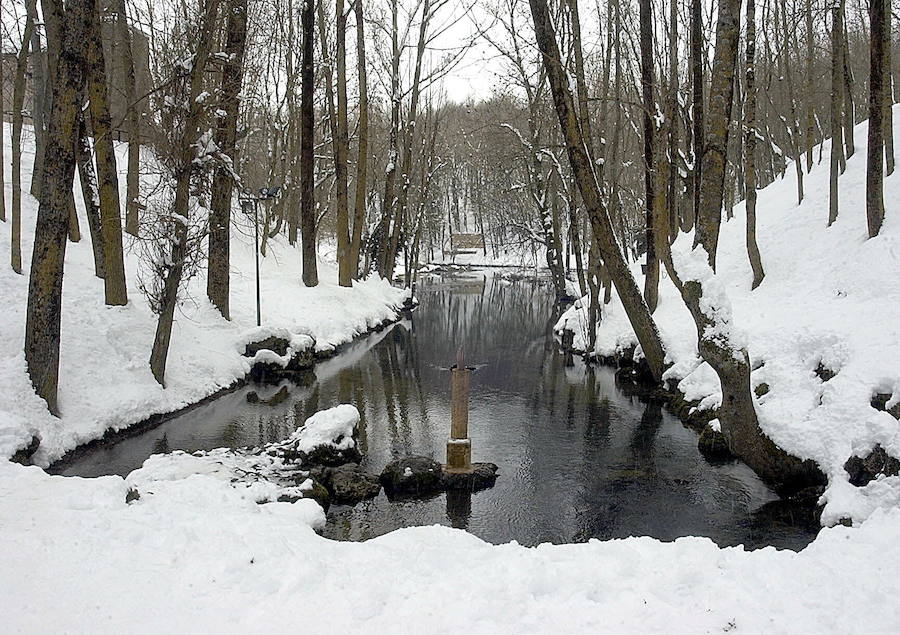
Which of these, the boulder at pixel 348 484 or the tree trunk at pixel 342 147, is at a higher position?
the tree trunk at pixel 342 147

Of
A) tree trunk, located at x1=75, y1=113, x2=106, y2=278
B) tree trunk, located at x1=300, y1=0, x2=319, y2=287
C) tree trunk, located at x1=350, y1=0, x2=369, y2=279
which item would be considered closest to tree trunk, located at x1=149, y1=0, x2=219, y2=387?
tree trunk, located at x1=75, y1=113, x2=106, y2=278

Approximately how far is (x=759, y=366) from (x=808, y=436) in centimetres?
254

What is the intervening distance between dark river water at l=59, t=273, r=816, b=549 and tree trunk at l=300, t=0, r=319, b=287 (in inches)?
162

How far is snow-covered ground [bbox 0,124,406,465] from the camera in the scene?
27.8 ft

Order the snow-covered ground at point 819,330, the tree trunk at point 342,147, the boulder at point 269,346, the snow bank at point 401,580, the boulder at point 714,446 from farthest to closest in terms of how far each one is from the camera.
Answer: the tree trunk at point 342,147 < the boulder at point 269,346 < the boulder at point 714,446 < the snow-covered ground at point 819,330 < the snow bank at point 401,580

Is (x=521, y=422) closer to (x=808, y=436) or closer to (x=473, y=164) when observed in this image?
(x=808, y=436)

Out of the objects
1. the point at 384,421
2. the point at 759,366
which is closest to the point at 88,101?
the point at 384,421

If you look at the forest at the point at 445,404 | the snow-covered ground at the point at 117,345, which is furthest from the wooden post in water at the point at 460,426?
the snow-covered ground at the point at 117,345

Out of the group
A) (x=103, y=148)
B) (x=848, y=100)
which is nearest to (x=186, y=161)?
(x=103, y=148)

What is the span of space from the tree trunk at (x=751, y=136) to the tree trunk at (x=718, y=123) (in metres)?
3.70

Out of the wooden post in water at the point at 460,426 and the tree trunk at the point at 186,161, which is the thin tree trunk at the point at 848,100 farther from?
the tree trunk at the point at 186,161

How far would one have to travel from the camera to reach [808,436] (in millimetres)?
7695

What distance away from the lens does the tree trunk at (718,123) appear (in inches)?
326

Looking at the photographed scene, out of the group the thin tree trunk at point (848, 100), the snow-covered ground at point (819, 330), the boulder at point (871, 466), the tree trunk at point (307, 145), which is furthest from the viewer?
the tree trunk at point (307, 145)
